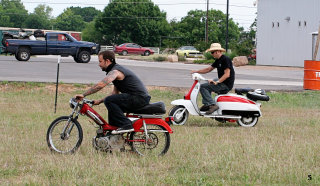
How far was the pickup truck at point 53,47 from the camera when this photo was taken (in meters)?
34.4

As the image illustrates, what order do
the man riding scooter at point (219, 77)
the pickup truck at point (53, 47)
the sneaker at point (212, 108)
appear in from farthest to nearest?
the pickup truck at point (53, 47), the sneaker at point (212, 108), the man riding scooter at point (219, 77)

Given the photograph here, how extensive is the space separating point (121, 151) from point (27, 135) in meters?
2.15

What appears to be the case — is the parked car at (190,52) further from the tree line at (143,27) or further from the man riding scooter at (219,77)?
the man riding scooter at (219,77)

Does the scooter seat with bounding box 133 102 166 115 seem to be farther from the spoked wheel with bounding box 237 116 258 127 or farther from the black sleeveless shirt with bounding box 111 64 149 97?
the spoked wheel with bounding box 237 116 258 127

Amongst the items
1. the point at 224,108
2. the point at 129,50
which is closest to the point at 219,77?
the point at 224,108

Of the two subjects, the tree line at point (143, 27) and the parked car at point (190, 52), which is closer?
the parked car at point (190, 52)

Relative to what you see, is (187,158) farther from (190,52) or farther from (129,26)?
(129,26)

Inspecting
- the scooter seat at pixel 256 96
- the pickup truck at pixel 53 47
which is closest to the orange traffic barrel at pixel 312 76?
the scooter seat at pixel 256 96

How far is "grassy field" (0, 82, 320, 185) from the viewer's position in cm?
710

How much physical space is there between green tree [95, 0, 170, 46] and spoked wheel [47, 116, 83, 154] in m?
92.1

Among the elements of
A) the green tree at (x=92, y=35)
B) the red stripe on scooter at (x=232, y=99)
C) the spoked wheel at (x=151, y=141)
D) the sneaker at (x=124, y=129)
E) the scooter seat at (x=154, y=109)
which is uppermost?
the green tree at (x=92, y=35)

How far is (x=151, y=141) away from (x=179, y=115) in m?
4.18

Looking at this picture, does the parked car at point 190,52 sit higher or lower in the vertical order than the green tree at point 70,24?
lower

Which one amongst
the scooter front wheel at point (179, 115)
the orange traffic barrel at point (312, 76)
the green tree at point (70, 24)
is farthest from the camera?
the green tree at point (70, 24)
